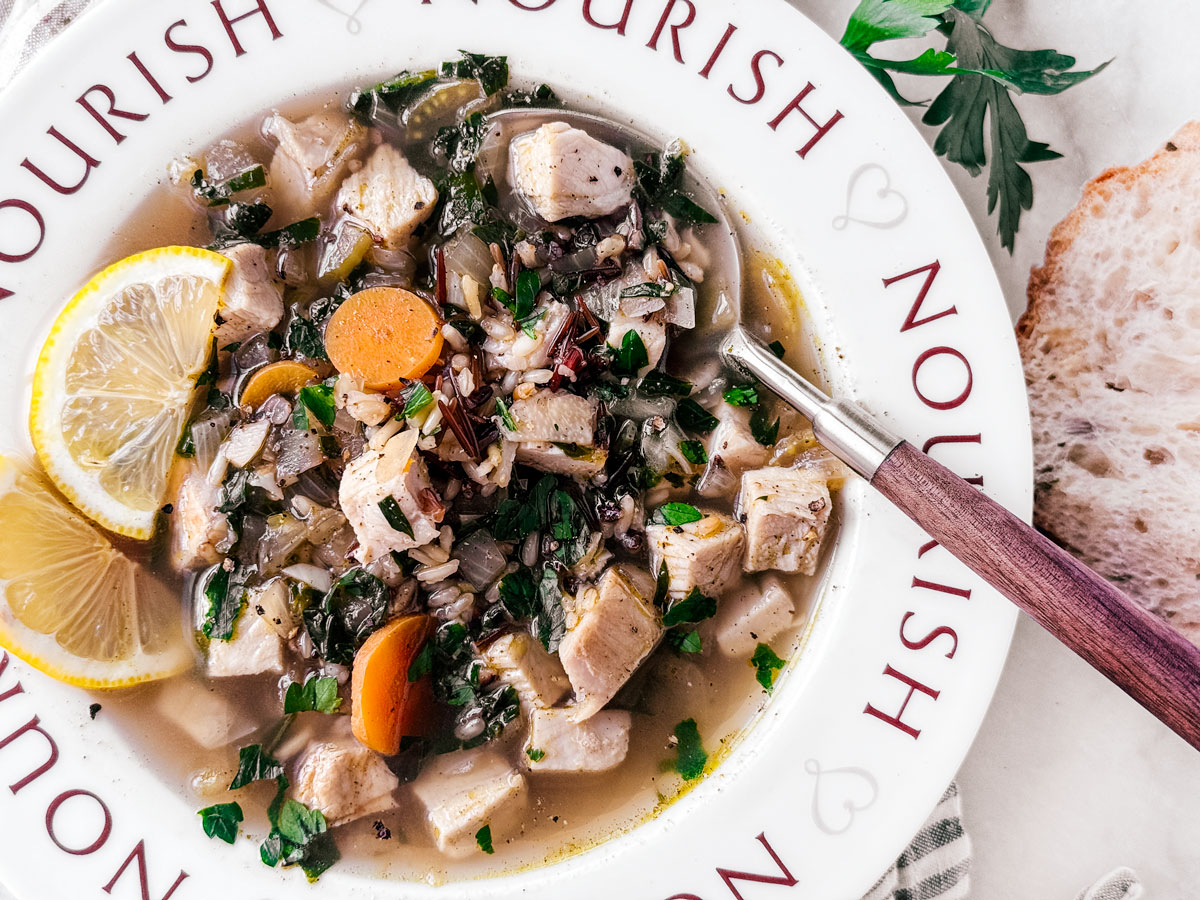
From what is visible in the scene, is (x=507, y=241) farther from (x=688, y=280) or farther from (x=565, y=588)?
(x=565, y=588)

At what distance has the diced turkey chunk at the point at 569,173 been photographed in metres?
2.42

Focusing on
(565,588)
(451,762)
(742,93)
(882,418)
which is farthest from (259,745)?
(742,93)

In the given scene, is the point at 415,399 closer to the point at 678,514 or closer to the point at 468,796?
the point at 678,514

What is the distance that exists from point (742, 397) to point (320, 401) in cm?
133

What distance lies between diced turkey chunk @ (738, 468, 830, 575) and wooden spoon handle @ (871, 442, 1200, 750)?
269 mm

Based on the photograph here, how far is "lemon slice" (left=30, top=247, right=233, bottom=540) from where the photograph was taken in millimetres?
2385

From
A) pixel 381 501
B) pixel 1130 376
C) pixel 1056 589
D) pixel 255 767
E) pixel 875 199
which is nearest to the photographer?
pixel 1056 589

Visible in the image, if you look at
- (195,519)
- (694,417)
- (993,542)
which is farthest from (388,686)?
(993,542)

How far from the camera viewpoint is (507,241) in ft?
8.54

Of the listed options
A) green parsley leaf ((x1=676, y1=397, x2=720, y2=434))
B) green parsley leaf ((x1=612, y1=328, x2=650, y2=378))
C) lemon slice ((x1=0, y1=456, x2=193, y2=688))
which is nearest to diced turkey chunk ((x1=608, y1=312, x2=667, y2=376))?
green parsley leaf ((x1=612, y1=328, x2=650, y2=378))

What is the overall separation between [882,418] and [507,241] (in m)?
1.30

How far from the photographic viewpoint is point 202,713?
2643mm

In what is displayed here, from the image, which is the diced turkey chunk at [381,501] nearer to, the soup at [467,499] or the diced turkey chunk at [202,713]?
the soup at [467,499]

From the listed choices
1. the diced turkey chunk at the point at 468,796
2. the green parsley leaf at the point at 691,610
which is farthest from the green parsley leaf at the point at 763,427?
the diced turkey chunk at the point at 468,796
